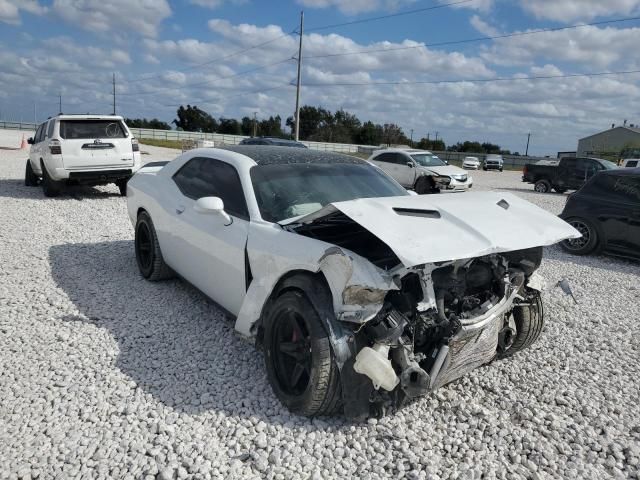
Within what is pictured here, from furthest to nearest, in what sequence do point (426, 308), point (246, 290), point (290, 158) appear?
1. point (290, 158)
2. point (246, 290)
3. point (426, 308)

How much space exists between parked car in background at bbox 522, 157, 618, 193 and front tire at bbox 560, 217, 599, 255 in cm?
1221

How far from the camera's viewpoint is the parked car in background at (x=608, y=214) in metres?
7.38

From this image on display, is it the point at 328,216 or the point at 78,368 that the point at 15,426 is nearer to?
the point at 78,368

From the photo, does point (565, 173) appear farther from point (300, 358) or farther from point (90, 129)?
point (300, 358)

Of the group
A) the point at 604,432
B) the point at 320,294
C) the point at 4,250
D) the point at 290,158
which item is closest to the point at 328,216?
the point at 320,294

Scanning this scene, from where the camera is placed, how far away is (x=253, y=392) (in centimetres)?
317

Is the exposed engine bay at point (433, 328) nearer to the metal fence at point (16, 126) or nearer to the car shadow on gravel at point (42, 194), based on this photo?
the car shadow on gravel at point (42, 194)

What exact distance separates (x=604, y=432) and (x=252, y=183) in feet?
9.54

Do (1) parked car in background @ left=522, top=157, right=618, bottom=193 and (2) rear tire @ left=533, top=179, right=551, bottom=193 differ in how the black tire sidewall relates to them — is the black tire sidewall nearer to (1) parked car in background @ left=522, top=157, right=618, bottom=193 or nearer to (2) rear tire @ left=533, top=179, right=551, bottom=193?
(1) parked car in background @ left=522, top=157, right=618, bottom=193

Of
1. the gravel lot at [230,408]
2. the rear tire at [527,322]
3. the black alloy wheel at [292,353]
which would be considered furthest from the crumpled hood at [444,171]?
the black alloy wheel at [292,353]

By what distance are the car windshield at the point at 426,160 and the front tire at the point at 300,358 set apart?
15.0m

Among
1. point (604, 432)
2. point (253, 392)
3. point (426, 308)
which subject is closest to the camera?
point (426, 308)

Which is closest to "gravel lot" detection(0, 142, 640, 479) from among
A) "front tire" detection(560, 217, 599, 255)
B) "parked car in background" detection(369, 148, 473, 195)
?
"front tire" detection(560, 217, 599, 255)

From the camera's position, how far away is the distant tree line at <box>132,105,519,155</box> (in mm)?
85438
